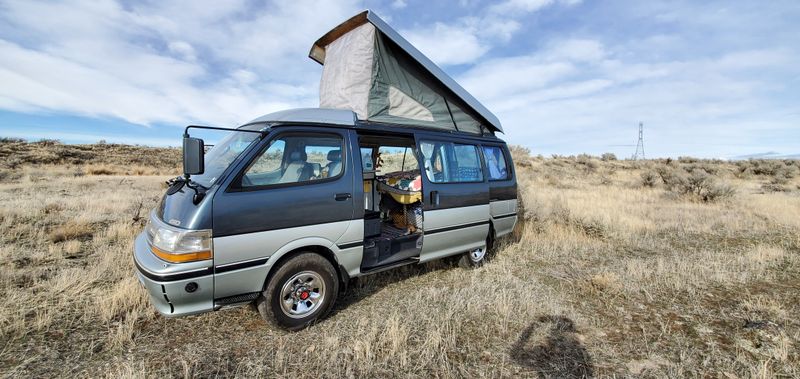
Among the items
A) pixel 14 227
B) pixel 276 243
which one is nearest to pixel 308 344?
pixel 276 243

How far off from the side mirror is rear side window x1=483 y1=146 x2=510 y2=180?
163 inches

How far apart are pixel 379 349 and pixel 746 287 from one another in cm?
511

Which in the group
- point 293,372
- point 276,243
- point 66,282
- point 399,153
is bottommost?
point 293,372

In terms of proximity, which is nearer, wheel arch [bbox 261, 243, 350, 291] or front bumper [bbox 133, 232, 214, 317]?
front bumper [bbox 133, 232, 214, 317]

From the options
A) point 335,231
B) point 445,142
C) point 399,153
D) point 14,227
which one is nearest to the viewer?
point 335,231

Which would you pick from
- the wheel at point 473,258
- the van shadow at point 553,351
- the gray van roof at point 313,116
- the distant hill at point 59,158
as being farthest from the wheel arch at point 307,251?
the distant hill at point 59,158

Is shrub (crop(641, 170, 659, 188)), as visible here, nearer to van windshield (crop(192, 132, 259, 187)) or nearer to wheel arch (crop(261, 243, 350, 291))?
wheel arch (crop(261, 243, 350, 291))

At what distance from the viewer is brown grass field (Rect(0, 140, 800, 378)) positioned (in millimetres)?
3014

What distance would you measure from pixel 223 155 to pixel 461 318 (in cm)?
301

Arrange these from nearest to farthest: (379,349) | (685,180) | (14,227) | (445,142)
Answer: (379,349) < (445,142) < (14,227) < (685,180)

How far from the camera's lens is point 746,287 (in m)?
4.86

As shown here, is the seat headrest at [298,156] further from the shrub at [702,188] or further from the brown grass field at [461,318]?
the shrub at [702,188]

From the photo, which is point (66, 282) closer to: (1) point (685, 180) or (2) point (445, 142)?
(2) point (445, 142)

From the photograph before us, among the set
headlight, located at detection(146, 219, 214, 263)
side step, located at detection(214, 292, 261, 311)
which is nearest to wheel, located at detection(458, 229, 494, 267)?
side step, located at detection(214, 292, 261, 311)
